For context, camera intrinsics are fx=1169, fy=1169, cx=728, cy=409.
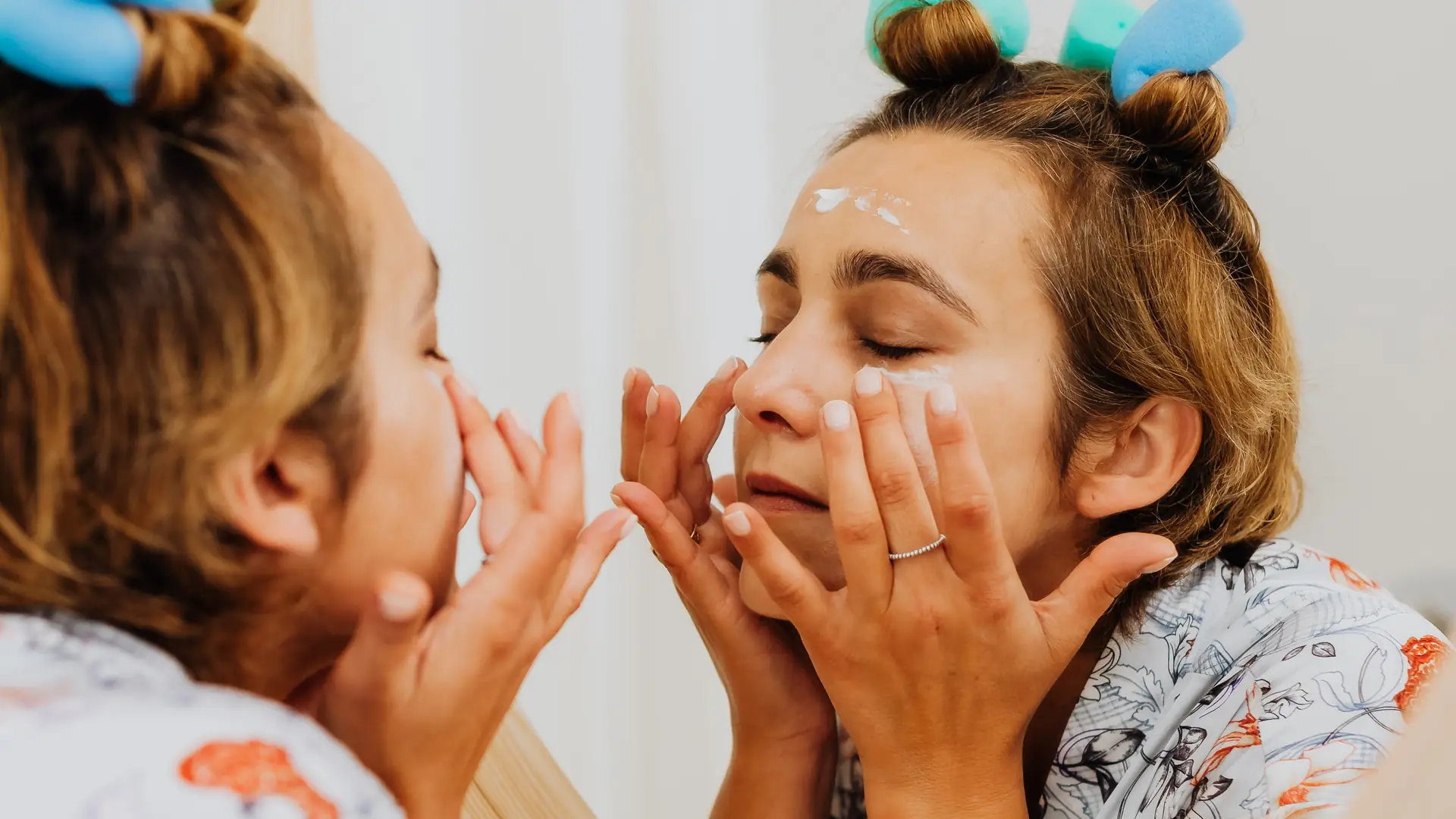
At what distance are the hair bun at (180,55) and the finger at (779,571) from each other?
0.42 m

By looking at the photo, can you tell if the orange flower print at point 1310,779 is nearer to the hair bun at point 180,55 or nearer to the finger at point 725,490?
the finger at point 725,490

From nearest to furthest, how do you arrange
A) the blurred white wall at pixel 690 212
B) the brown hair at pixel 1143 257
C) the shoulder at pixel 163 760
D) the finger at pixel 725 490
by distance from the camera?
the shoulder at pixel 163 760 < the brown hair at pixel 1143 257 < the finger at pixel 725 490 < the blurred white wall at pixel 690 212

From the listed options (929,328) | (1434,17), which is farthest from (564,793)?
(1434,17)

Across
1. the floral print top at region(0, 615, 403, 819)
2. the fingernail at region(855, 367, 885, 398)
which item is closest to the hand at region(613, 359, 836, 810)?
the fingernail at region(855, 367, 885, 398)

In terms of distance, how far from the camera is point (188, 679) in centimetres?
58

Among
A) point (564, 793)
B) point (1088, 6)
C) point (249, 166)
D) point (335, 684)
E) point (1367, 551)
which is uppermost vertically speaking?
point (1088, 6)

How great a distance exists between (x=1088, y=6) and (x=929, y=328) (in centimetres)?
37

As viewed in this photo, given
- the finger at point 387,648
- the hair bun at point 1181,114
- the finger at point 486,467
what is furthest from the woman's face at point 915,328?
the finger at point 387,648

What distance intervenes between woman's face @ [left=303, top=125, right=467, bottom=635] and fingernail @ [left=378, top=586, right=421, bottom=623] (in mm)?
55

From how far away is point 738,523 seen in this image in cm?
80

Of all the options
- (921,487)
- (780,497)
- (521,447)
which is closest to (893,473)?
(921,487)

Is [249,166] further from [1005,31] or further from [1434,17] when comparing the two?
[1434,17]

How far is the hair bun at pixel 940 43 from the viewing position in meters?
0.97

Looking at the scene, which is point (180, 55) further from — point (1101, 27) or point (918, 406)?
point (1101, 27)
